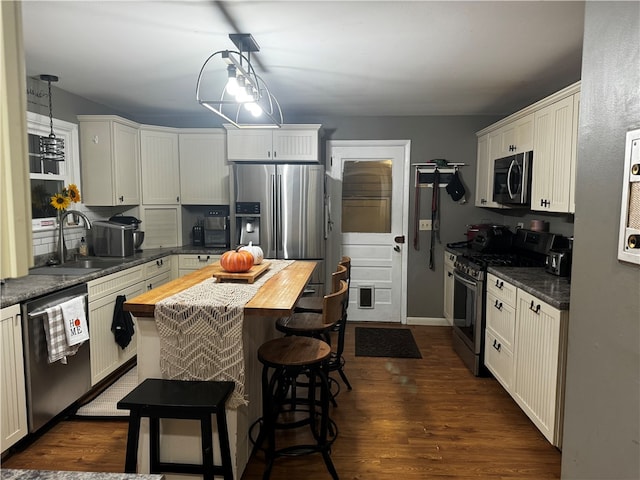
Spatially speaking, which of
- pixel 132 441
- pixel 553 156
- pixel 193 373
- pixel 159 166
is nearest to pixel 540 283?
pixel 553 156

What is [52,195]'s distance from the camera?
359cm

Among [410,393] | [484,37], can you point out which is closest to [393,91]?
[484,37]

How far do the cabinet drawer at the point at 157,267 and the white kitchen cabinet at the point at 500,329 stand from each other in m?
3.03

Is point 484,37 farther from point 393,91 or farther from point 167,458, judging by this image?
point 167,458

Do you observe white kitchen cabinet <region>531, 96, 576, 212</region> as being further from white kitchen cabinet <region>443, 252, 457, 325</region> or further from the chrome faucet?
the chrome faucet

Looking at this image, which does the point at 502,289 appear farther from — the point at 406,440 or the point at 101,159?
the point at 101,159

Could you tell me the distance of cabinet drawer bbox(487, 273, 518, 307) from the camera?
289 cm

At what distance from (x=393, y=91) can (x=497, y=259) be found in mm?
1733

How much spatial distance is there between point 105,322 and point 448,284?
3433mm

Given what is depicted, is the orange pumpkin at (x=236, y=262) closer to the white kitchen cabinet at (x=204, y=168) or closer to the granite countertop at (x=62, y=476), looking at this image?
the granite countertop at (x=62, y=476)

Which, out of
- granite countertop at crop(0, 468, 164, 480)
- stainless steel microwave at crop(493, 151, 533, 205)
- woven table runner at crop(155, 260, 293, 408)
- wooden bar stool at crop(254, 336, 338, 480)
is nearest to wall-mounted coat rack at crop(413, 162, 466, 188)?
stainless steel microwave at crop(493, 151, 533, 205)

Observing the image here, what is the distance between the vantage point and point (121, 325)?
11.0ft

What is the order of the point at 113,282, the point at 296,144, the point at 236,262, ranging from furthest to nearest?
the point at 296,144
the point at 113,282
the point at 236,262

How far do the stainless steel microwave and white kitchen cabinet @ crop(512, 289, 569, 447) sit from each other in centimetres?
105
